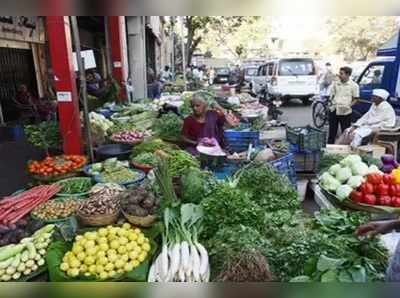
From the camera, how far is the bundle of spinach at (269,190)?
3.21 m

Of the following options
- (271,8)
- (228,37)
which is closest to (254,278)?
(271,8)

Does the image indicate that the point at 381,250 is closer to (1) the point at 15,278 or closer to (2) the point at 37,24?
(1) the point at 15,278

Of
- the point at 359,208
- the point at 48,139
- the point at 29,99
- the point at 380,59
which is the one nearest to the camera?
the point at 359,208

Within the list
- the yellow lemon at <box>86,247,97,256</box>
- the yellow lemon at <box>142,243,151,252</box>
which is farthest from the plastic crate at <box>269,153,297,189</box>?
the yellow lemon at <box>86,247,97,256</box>

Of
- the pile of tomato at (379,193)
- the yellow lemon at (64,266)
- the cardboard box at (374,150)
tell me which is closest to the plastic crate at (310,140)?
the cardboard box at (374,150)

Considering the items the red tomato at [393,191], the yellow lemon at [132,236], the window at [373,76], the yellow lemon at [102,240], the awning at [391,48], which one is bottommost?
the yellow lemon at [132,236]

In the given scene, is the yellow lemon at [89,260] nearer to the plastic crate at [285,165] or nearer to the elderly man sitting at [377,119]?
the plastic crate at [285,165]

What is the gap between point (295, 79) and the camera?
1575 centimetres

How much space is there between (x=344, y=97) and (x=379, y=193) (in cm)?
501

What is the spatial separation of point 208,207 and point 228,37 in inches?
1386

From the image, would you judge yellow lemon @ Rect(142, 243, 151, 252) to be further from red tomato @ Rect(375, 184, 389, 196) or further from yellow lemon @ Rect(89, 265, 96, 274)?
red tomato @ Rect(375, 184, 389, 196)

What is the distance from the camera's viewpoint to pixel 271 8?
27.2 inches

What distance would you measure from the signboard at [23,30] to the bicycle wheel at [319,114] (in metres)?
8.05

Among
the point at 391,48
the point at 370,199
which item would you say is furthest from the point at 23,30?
the point at 391,48
